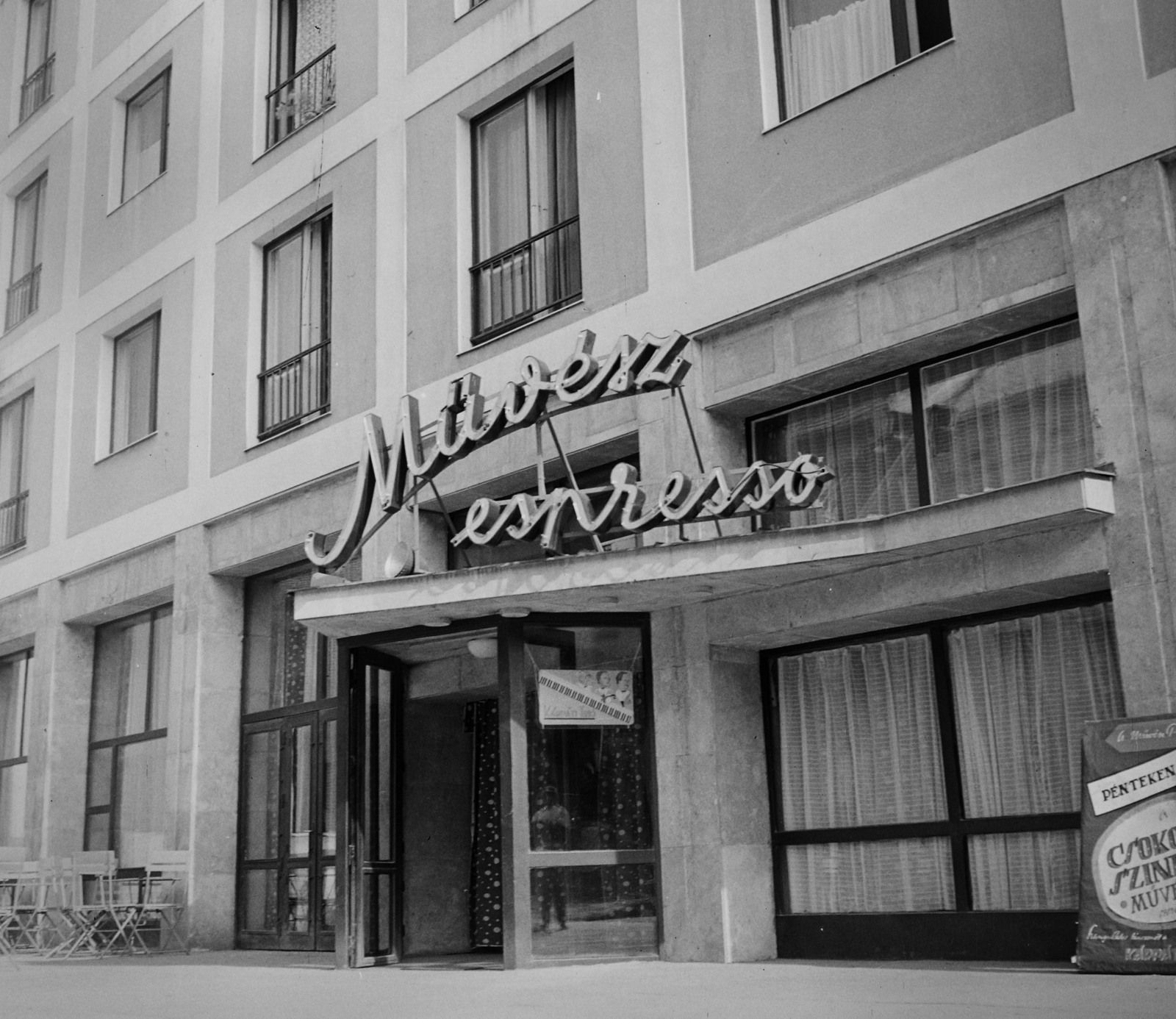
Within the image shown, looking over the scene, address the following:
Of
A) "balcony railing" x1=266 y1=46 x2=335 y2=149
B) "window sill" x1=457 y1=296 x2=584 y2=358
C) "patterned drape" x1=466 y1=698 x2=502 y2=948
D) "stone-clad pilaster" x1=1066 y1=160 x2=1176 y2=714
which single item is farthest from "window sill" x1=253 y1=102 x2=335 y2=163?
"stone-clad pilaster" x1=1066 y1=160 x2=1176 y2=714

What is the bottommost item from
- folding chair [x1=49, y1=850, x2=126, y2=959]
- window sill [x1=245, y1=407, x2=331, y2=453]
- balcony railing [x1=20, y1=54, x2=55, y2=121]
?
folding chair [x1=49, y1=850, x2=126, y2=959]

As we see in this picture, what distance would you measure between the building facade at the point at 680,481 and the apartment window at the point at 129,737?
25.6 inches

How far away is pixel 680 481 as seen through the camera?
12.1 m

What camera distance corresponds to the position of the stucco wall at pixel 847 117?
1127cm

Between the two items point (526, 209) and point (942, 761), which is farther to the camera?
point (526, 209)

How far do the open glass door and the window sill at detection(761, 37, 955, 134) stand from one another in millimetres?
6082

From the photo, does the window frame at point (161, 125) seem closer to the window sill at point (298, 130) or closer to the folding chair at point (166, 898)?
the window sill at point (298, 130)

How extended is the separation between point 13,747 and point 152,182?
8.62m

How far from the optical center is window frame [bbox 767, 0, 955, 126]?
40.0 feet

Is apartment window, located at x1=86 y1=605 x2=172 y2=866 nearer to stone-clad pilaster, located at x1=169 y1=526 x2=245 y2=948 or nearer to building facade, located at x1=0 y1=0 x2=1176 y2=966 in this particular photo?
building facade, located at x1=0 y1=0 x2=1176 y2=966

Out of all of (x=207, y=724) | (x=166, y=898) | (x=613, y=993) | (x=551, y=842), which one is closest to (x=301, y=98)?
(x=207, y=724)

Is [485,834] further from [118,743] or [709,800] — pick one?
[118,743]

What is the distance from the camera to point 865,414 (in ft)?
41.9

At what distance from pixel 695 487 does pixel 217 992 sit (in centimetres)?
520
